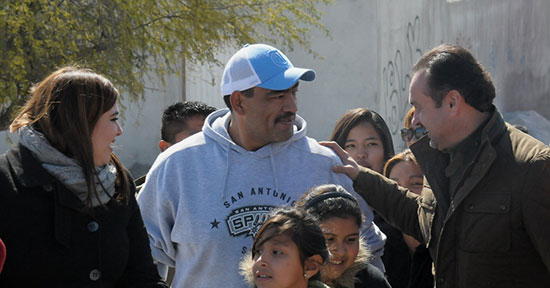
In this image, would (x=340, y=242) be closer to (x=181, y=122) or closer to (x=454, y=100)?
(x=454, y=100)

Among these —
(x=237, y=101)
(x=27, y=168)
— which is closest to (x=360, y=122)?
(x=237, y=101)

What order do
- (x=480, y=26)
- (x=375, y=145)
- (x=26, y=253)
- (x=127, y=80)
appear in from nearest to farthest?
(x=26, y=253) < (x=375, y=145) < (x=480, y=26) < (x=127, y=80)

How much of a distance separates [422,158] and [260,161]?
0.86 metres

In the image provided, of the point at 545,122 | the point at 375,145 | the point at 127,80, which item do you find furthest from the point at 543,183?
the point at 127,80

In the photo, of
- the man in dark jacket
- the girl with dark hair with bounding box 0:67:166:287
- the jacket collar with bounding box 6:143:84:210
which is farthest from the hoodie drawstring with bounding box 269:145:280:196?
the jacket collar with bounding box 6:143:84:210

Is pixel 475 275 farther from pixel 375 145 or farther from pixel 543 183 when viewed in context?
pixel 375 145

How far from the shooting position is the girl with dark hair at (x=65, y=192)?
286 cm

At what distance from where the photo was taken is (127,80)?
10.3 m

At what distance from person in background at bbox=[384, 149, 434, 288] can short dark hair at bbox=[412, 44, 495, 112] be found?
1.21m

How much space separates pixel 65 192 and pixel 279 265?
2.87 feet

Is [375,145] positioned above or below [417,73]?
below

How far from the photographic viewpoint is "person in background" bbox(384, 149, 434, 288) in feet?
14.5

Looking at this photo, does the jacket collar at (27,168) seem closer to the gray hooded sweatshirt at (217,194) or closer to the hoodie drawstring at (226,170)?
the gray hooded sweatshirt at (217,194)

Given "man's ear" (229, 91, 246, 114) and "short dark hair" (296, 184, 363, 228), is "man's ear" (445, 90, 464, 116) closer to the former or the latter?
"short dark hair" (296, 184, 363, 228)
